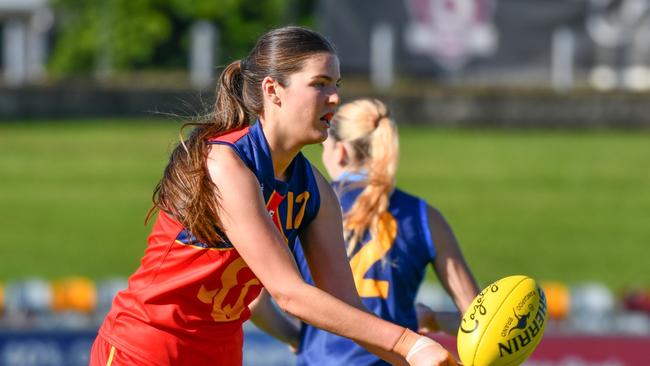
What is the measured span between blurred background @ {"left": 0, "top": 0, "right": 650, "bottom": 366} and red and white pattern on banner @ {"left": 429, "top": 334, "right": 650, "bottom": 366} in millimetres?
3838

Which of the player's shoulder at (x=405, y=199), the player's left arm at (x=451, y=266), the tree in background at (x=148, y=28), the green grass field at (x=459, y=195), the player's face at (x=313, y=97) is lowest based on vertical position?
the green grass field at (x=459, y=195)

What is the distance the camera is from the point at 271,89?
3.76 meters

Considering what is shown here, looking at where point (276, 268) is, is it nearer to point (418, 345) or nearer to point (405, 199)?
point (418, 345)

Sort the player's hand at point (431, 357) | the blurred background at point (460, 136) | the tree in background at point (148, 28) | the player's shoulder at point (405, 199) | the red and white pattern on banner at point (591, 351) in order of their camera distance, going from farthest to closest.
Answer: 1. the tree in background at point (148, 28)
2. the blurred background at point (460, 136)
3. the red and white pattern on banner at point (591, 351)
4. the player's shoulder at point (405, 199)
5. the player's hand at point (431, 357)

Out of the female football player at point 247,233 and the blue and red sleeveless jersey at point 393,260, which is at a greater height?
the female football player at point 247,233

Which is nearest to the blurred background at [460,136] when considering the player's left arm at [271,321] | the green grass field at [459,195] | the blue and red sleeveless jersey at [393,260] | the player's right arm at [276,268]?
the green grass field at [459,195]

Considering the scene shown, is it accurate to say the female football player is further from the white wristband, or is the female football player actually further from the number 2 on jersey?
the number 2 on jersey

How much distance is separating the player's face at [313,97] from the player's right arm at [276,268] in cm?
20

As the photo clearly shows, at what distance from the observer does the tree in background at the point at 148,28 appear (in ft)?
105

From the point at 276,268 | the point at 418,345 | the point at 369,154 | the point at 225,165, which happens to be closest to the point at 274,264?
the point at 276,268

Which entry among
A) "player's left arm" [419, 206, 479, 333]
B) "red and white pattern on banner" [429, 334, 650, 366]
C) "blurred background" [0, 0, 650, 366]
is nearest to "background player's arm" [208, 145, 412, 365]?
"player's left arm" [419, 206, 479, 333]

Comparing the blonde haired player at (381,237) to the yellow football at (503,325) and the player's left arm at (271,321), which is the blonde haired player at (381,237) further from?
the yellow football at (503,325)

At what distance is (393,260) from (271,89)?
1.18m

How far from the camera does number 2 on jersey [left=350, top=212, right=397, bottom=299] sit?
4.76 metres
